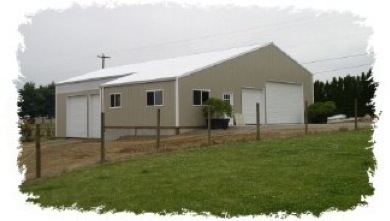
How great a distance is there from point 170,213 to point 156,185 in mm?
2270

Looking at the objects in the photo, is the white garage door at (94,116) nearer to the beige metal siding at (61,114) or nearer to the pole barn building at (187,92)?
the pole barn building at (187,92)

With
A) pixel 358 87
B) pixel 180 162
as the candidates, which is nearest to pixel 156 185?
pixel 180 162

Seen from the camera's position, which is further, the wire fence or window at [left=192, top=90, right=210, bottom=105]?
window at [left=192, top=90, right=210, bottom=105]

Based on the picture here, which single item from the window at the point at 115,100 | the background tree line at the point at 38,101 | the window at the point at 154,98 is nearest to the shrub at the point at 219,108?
the window at the point at 154,98

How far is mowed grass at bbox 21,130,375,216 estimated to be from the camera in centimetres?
693

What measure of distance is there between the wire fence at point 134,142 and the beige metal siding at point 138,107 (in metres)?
0.64

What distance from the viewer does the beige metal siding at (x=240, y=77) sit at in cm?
2555

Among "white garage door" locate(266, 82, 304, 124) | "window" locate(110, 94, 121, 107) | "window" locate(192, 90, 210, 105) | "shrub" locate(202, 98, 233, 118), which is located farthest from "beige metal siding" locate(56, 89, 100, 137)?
"white garage door" locate(266, 82, 304, 124)

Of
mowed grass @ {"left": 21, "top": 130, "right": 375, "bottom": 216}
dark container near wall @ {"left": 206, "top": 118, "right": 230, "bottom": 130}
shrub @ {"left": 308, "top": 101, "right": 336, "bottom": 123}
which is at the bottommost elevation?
mowed grass @ {"left": 21, "top": 130, "right": 375, "bottom": 216}

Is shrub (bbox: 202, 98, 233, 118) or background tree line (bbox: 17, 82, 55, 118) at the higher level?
background tree line (bbox: 17, 82, 55, 118)

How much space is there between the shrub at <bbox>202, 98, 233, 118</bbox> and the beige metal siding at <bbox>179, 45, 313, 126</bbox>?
95 centimetres

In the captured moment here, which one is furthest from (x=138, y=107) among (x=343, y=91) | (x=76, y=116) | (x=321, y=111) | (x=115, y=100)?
(x=343, y=91)

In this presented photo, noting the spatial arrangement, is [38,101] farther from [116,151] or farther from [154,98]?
[116,151]

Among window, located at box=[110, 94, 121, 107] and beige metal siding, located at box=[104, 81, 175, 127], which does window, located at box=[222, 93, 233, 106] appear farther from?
window, located at box=[110, 94, 121, 107]
